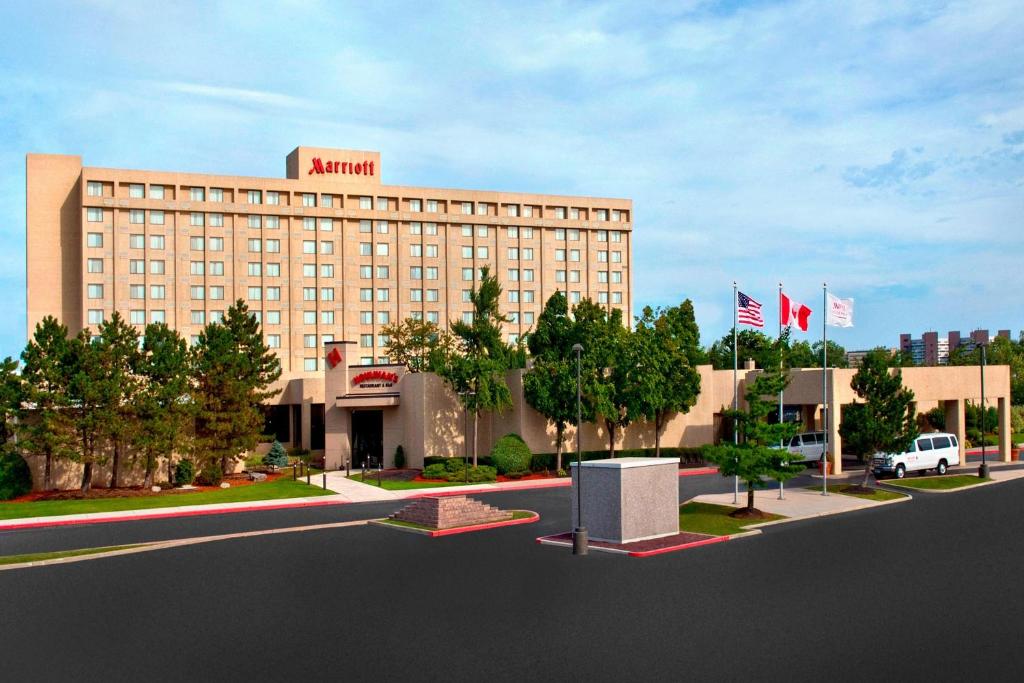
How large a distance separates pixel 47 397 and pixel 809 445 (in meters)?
42.1

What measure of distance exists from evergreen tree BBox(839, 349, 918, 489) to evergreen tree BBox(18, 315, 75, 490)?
37512mm

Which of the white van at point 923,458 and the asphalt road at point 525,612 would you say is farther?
the white van at point 923,458

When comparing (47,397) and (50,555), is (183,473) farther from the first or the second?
(50,555)

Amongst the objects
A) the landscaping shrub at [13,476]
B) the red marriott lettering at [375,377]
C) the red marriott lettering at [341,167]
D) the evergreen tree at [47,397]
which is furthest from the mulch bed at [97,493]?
the red marriott lettering at [341,167]

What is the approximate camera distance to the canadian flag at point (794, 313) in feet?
134

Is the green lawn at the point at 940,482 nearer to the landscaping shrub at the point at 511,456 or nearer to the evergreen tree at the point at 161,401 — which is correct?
the landscaping shrub at the point at 511,456

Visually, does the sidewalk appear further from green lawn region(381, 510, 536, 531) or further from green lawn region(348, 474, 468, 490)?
green lawn region(348, 474, 468, 490)

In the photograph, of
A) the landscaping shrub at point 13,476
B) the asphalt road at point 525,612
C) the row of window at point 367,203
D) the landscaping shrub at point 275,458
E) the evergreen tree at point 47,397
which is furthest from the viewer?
the row of window at point 367,203

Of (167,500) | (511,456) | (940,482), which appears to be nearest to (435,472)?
(511,456)

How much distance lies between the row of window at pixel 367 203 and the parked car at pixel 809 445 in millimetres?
53449

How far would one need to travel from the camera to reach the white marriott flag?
38.0 m

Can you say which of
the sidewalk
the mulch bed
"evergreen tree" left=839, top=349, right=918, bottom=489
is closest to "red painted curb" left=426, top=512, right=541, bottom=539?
the sidewalk

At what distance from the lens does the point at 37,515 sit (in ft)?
122

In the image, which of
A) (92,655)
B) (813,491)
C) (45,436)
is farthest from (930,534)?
(45,436)
